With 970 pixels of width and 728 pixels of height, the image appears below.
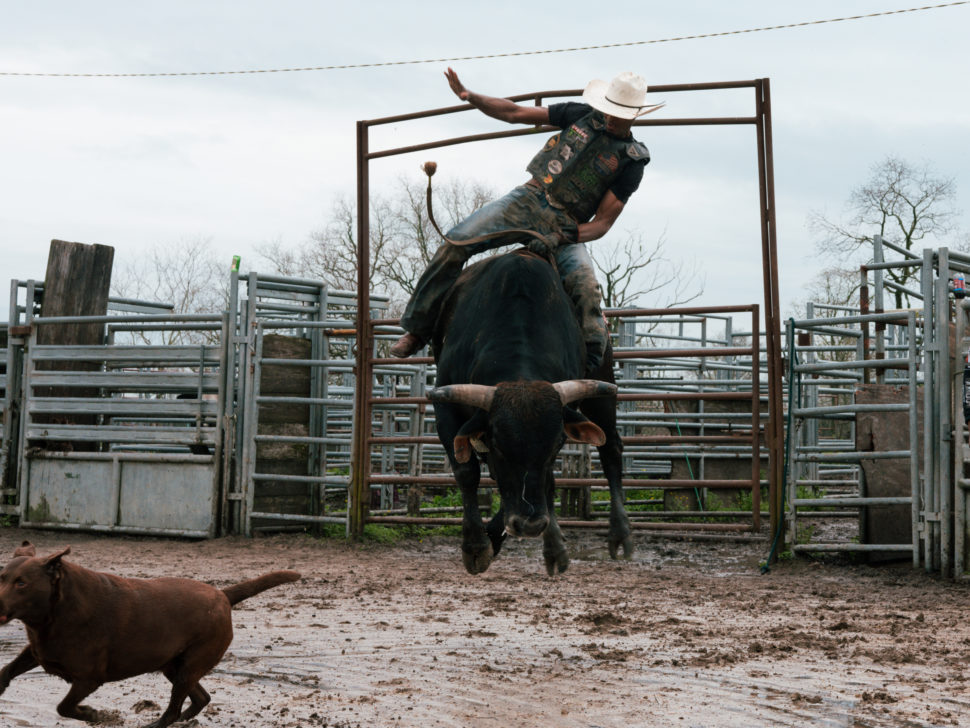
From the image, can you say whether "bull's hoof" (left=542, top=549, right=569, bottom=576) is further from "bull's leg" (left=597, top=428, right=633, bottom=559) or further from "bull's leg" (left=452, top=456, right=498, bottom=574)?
"bull's leg" (left=597, top=428, right=633, bottom=559)

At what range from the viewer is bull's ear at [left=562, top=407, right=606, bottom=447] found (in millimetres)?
5164

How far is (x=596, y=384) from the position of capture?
5.29 metres

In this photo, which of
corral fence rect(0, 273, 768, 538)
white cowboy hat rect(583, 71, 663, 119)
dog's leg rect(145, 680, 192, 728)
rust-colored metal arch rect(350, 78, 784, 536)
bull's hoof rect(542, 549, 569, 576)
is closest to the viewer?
dog's leg rect(145, 680, 192, 728)

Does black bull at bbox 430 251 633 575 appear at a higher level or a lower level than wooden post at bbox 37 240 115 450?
lower

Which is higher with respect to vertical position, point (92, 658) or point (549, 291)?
point (549, 291)

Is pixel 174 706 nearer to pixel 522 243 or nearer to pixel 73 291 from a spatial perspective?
pixel 522 243

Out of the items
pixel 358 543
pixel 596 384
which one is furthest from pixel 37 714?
pixel 358 543

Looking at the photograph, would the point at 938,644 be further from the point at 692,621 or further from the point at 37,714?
the point at 37,714

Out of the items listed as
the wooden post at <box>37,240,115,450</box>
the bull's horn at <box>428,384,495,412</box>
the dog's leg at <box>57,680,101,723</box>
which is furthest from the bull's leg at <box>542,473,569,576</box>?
the wooden post at <box>37,240,115,450</box>

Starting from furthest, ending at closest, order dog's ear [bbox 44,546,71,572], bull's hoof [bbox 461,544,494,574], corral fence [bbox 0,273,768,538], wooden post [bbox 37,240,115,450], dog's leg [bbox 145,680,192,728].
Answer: wooden post [bbox 37,240,115,450]
corral fence [bbox 0,273,768,538]
bull's hoof [bbox 461,544,494,574]
dog's leg [bbox 145,680,192,728]
dog's ear [bbox 44,546,71,572]

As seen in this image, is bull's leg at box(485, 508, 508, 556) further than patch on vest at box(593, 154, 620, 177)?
No

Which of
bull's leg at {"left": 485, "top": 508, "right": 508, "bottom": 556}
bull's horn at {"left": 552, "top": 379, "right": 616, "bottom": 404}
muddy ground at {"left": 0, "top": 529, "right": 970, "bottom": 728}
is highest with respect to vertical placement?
bull's horn at {"left": 552, "top": 379, "right": 616, "bottom": 404}

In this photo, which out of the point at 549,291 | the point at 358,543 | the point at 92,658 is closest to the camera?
→ the point at 92,658

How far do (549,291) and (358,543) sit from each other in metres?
4.74
